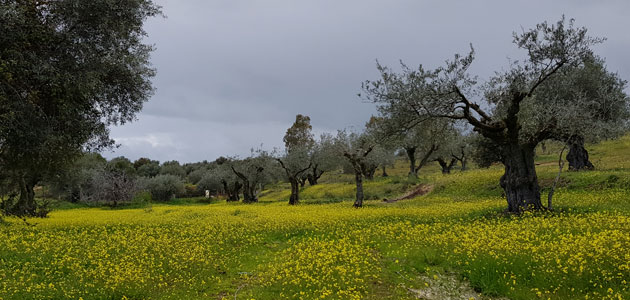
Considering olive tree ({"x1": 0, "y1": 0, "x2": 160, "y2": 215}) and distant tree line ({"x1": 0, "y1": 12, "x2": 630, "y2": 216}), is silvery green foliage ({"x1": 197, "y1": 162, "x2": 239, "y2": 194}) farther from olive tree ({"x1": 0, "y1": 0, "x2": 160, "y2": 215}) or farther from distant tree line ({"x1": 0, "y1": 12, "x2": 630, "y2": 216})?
olive tree ({"x1": 0, "y1": 0, "x2": 160, "y2": 215})

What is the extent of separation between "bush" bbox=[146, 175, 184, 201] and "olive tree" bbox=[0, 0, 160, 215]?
55781 mm

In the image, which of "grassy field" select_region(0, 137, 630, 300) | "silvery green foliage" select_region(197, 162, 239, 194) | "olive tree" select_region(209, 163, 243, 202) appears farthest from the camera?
"silvery green foliage" select_region(197, 162, 239, 194)

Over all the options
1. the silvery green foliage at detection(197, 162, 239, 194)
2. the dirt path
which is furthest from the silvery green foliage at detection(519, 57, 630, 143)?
the silvery green foliage at detection(197, 162, 239, 194)

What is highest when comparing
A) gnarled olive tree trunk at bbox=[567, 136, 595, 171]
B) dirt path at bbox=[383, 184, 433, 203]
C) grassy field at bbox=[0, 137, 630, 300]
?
gnarled olive tree trunk at bbox=[567, 136, 595, 171]

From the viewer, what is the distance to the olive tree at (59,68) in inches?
543

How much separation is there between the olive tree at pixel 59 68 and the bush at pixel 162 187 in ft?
183

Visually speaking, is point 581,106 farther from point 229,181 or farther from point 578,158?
point 229,181

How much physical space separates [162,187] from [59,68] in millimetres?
61562

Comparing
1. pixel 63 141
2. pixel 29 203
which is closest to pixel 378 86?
pixel 63 141

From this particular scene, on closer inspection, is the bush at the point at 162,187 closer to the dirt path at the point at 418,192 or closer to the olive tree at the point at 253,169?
the olive tree at the point at 253,169

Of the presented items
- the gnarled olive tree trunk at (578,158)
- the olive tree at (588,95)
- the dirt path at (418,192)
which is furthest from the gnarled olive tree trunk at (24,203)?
the gnarled olive tree trunk at (578,158)

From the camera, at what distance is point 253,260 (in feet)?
41.9

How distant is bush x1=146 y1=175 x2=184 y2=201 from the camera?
238 feet

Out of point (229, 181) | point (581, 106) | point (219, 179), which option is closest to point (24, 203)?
point (229, 181)
